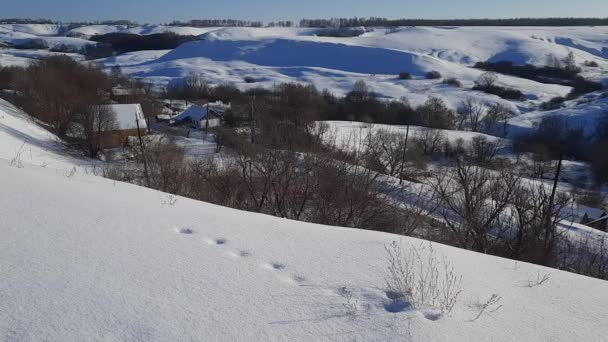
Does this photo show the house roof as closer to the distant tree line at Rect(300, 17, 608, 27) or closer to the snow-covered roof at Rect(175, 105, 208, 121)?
the snow-covered roof at Rect(175, 105, 208, 121)

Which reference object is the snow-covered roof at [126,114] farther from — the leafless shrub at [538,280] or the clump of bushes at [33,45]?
the clump of bushes at [33,45]

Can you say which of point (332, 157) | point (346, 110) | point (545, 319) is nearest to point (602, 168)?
point (346, 110)

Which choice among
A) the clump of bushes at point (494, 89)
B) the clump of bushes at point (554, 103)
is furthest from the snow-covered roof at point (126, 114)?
the clump of bushes at point (494, 89)

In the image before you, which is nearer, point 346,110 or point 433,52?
point 346,110

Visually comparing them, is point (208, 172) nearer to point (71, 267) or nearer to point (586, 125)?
point (71, 267)

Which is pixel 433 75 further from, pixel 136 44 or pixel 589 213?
pixel 136 44

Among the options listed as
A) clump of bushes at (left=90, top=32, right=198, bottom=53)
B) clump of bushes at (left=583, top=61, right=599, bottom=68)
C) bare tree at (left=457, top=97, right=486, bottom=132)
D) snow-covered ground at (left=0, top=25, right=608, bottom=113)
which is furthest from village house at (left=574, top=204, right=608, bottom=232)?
clump of bushes at (left=90, top=32, right=198, bottom=53)

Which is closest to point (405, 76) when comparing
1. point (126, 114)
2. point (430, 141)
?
point (430, 141)
